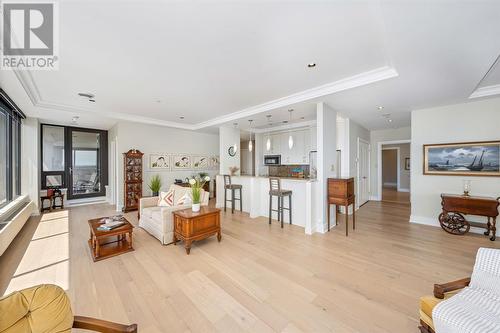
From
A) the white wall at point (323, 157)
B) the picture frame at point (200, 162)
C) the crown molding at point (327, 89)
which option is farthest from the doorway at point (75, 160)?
the white wall at point (323, 157)

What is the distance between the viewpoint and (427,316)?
1.44m

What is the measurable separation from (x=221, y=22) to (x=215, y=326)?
2.77 metres

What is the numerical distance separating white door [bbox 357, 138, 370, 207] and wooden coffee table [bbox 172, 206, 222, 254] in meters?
4.82

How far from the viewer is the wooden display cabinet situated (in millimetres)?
5600

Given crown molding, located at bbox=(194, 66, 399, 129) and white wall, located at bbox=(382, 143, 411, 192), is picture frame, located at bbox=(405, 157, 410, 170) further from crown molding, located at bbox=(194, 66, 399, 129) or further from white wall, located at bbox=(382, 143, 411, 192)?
crown molding, located at bbox=(194, 66, 399, 129)

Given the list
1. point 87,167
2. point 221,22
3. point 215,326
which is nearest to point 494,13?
point 221,22

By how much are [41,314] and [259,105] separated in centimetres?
435

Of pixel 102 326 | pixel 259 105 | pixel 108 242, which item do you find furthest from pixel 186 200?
pixel 102 326

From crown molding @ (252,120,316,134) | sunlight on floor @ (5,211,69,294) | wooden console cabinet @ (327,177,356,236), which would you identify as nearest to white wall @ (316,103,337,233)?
wooden console cabinet @ (327,177,356,236)

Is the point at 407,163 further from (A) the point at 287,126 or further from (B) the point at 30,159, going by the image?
(B) the point at 30,159

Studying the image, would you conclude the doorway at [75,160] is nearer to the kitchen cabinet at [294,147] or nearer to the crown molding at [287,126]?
the crown molding at [287,126]

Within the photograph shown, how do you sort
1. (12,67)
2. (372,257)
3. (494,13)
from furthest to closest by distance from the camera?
(372,257)
(12,67)
(494,13)

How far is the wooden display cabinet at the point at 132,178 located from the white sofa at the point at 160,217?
1572 millimetres

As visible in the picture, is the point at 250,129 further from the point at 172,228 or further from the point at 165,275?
the point at 165,275
